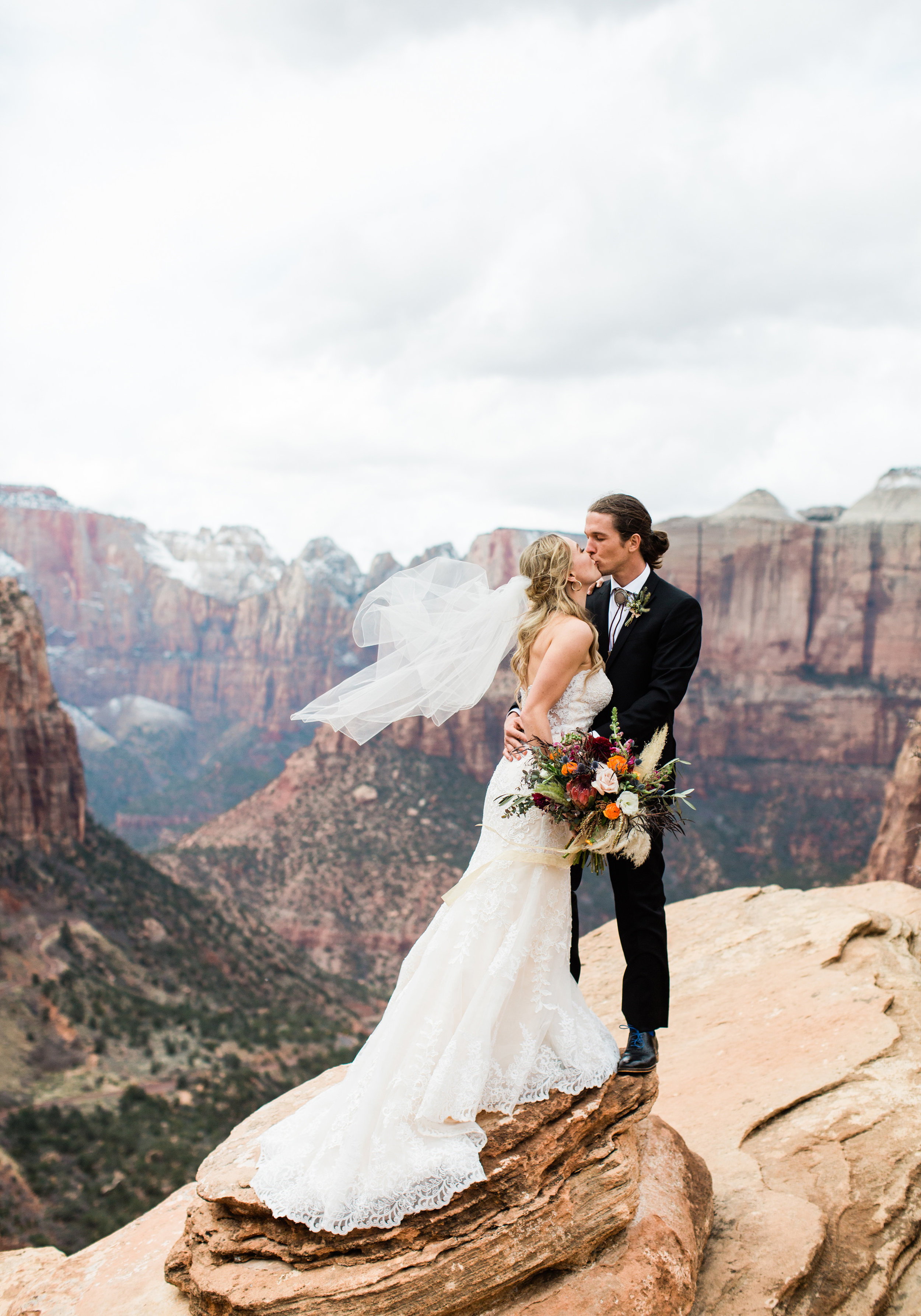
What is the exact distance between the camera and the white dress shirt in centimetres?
598

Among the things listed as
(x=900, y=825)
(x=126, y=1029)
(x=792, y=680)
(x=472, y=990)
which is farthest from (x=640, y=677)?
(x=792, y=680)

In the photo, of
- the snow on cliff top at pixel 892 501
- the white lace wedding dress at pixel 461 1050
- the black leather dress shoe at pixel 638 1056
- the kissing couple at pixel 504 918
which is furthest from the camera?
the snow on cliff top at pixel 892 501

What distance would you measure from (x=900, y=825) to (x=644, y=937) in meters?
33.0

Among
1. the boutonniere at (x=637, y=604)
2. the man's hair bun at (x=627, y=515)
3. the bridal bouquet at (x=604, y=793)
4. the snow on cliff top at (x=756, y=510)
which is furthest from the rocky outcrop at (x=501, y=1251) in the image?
the snow on cliff top at (x=756, y=510)

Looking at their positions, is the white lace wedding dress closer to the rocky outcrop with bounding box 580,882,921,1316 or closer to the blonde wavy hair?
the blonde wavy hair

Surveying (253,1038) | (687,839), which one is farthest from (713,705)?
(253,1038)

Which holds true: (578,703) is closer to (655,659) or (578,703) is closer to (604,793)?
(655,659)

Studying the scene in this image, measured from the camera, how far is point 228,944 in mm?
39875

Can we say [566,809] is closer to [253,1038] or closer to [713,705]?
[253,1038]

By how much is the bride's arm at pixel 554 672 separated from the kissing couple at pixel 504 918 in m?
0.01

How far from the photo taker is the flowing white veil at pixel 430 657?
5.98 meters

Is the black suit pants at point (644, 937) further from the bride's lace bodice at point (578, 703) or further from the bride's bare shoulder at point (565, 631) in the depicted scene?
the bride's bare shoulder at point (565, 631)

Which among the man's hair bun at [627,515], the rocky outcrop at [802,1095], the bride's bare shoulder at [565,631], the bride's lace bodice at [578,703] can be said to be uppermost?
the man's hair bun at [627,515]

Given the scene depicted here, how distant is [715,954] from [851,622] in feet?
310
